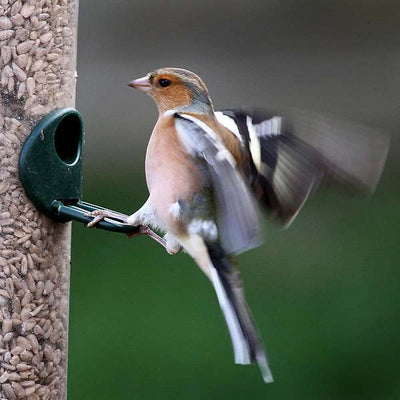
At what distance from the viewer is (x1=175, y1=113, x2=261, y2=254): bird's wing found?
12.8 ft

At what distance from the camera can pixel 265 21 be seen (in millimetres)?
10875

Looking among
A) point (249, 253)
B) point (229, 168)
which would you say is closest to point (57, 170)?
point (229, 168)

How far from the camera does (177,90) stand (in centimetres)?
468

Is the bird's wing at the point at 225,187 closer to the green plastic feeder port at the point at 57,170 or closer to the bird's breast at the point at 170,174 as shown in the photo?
the bird's breast at the point at 170,174

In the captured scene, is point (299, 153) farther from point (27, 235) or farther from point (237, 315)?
point (27, 235)

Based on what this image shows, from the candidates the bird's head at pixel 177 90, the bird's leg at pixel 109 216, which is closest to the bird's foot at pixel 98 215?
the bird's leg at pixel 109 216

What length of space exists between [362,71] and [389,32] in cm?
51

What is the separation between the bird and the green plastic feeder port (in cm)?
9

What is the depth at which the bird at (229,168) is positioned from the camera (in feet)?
13.6

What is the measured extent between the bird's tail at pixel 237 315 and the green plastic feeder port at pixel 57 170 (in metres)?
0.41

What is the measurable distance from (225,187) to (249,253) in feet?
18.0

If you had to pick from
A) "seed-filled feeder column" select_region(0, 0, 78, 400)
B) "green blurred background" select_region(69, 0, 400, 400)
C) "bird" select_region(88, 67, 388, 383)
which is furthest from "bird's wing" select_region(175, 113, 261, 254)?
"green blurred background" select_region(69, 0, 400, 400)

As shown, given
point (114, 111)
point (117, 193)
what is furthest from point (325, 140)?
point (114, 111)

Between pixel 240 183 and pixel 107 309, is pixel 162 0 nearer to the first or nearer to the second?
pixel 107 309
